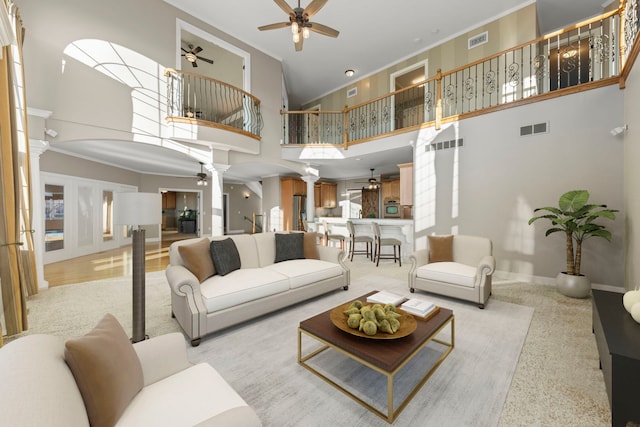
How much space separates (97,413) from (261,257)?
2.87 metres

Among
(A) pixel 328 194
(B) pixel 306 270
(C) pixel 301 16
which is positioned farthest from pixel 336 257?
(A) pixel 328 194

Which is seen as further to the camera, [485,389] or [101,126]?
[101,126]

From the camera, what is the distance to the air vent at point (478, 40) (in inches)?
242

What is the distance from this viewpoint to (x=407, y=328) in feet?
6.36

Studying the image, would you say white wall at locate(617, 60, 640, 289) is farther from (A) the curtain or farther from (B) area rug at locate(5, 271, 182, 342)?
(A) the curtain

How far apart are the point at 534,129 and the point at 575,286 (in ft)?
8.60

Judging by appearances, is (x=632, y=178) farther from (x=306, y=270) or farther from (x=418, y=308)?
(x=306, y=270)

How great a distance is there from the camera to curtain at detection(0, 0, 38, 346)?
107 inches

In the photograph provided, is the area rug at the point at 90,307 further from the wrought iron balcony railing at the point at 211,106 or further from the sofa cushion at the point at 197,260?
the wrought iron balcony railing at the point at 211,106

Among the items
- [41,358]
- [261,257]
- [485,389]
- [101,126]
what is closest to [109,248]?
[101,126]

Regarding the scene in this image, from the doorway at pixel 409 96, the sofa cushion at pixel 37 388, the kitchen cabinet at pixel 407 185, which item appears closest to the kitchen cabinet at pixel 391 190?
the doorway at pixel 409 96

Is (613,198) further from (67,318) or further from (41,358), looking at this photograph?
(67,318)

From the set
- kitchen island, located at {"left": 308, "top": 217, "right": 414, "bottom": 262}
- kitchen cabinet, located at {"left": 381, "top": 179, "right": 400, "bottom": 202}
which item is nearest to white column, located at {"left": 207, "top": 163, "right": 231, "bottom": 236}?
kitchen island, located at {"left": 308, "top": 217, "right": 414, "bottom": 262}

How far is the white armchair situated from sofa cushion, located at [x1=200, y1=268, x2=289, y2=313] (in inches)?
81.8
